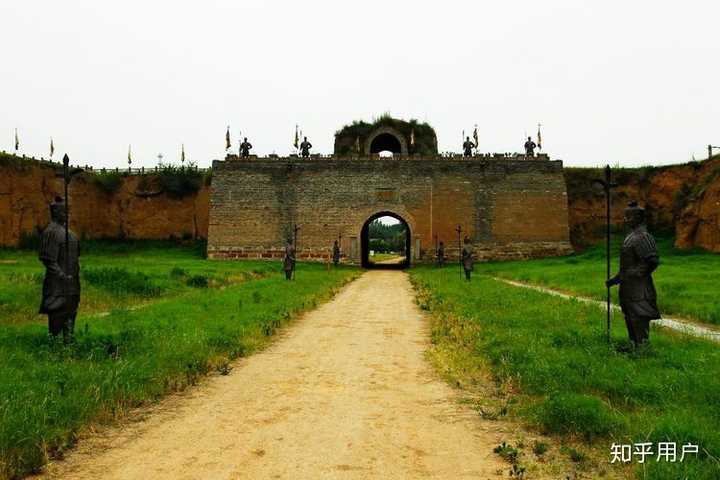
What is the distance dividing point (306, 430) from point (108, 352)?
386cm

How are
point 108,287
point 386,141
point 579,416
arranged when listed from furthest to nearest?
1. point 386,141
2. point 108,287
3. point 579,416

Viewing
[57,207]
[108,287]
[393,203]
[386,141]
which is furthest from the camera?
[386,141]

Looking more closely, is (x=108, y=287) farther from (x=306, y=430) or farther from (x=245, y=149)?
(x=245, y=149)

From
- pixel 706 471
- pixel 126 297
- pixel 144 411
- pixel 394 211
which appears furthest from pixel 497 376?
pixel 394 211

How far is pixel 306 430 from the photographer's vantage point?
207 inches

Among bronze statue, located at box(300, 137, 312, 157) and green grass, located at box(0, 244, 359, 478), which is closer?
green grass, located at box(0, 244, 359, 478)

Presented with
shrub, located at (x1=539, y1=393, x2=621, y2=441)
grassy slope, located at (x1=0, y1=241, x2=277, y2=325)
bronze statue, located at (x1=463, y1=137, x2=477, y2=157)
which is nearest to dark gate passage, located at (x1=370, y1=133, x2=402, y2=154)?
bronze statue, located at (x1=463, y1=137, x2=477, y2=157)

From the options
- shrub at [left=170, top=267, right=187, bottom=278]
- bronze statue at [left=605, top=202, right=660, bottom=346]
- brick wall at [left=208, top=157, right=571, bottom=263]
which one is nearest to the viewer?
bronze statue at [left=605, top=202, right=660, bottom=346]

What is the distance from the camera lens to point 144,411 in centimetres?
593

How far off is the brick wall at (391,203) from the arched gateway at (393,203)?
0.19 ft

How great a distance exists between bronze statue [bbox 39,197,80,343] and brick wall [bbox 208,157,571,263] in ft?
83.7

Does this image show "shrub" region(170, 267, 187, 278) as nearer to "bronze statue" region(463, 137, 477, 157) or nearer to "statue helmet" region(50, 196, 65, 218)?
"statue helmet" region(50, 196, 65, 218)

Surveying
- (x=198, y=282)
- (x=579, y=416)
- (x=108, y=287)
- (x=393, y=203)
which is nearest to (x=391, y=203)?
(x=393, y=203)

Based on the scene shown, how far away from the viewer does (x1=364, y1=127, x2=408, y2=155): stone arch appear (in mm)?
39625
